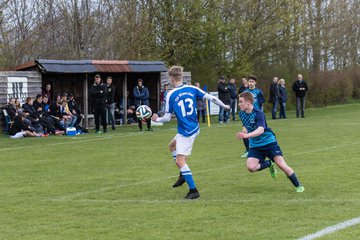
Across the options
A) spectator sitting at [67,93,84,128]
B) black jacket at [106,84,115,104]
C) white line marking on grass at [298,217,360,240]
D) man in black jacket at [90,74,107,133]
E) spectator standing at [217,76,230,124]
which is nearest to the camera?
white line marking on grass at [298,217,360,240]

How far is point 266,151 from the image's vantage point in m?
11.1

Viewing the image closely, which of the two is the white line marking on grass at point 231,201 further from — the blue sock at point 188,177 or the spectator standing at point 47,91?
the spectator standing at point 47,91

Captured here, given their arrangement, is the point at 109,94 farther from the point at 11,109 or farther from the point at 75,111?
the point at 11,109

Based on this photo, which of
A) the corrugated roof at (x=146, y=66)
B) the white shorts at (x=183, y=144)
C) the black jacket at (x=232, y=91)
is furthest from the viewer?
the black jacket at (x=232, y=91)

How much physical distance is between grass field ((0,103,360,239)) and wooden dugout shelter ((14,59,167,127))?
24.7ft

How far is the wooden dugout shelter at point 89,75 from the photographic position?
89.3ft

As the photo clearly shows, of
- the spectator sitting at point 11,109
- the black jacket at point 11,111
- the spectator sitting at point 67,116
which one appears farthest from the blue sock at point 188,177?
the spectator sitting at point 67,116

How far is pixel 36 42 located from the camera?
3441 centimetres

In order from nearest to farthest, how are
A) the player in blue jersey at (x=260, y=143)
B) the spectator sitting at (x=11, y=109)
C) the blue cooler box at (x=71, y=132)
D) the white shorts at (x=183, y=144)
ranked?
the white shorts at (x=183, y=144) < the player in blue jersey at (x=260, y=143) < the spectator sitting at (x=11, y=109) < the blue cooler box at (x=71, y=132)

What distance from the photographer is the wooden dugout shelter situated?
89.3 ft

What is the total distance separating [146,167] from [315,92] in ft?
106

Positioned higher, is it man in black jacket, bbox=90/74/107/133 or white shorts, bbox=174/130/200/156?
man in black jacket, bbox=90/74/107/133

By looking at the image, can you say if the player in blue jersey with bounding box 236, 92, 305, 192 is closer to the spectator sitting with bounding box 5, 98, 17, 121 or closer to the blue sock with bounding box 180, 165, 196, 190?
the blue sock with bounding box 180, 165, 196, 190

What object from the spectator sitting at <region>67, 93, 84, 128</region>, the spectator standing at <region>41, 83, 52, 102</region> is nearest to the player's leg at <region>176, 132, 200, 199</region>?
the spectator sitting at <region>67, 93, 84, 128</region>
